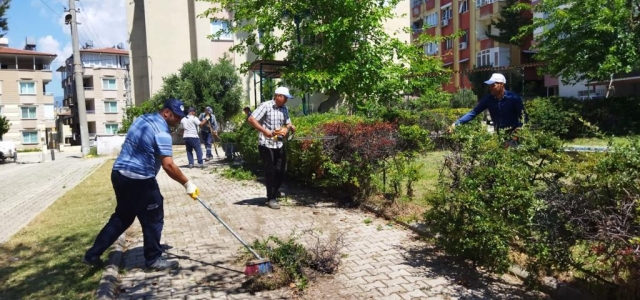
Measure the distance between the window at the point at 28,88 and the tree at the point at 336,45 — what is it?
53.7 meters

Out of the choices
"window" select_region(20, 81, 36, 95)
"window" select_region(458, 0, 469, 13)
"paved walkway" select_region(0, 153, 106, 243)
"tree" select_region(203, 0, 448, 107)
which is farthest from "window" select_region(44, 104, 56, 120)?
"tree" select_region(203, 0, 448, 107)

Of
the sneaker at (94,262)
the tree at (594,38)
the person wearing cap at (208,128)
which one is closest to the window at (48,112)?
the person wearing cap at (208,128)

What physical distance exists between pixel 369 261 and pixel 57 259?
330 cm

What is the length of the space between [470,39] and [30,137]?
163 feet

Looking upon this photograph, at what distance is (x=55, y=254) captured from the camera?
17.6 ft

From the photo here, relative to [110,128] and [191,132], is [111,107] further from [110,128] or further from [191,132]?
[191,132]

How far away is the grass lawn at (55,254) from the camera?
425 cm

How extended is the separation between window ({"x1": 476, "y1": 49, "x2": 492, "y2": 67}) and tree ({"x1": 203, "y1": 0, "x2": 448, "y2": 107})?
33.1 metres

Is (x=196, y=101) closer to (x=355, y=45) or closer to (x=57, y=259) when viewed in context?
(x=355, y=45)

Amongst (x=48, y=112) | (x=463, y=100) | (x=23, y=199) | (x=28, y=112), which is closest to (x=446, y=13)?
(x=463, y=100)

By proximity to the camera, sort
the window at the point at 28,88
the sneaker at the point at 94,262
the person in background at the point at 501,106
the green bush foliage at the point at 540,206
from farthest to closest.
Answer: the window at the point at 28,88 < the person in background at the point at 501,106 < the sneaker at the point at 94,262 < the green bush foliage at the point at 540,206

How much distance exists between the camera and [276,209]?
716 cm

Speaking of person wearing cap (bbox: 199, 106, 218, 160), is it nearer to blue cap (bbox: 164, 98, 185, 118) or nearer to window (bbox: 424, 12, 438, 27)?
blue cap (bbox: 164, 98, 185, 118)

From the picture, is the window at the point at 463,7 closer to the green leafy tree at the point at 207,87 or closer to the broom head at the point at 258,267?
the green leafy tree at the point at 207,87
